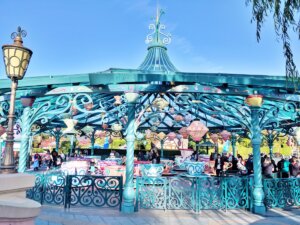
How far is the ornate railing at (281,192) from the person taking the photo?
6520 mm

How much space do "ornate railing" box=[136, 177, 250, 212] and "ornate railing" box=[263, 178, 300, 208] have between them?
608 millimetres

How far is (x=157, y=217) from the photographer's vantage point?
5.50 meters

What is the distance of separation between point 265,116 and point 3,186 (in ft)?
18.7

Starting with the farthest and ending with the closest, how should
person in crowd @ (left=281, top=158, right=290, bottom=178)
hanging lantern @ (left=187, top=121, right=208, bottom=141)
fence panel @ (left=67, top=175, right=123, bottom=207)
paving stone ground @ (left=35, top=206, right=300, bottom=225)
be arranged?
person in crowd @ (left=281, top=158, right=290, bottom=178) < hanging lantern @ (left=187, top=121, right=208, bottom=141) < fence panel @ (left=67, top=175, right=123, bottom=207) < paving stone ground @ (left=35, top=206, right=300, bottom=225)

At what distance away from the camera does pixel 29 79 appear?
606cm

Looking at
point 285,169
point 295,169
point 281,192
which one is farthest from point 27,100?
point 295,169

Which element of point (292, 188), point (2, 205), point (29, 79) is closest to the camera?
point (2, 205)

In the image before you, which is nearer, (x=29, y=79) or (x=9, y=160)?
(x=9, y=160)

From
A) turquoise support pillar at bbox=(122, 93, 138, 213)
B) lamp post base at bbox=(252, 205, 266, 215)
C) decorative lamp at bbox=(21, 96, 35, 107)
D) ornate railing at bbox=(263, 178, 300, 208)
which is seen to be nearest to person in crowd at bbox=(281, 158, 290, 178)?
ornate railing at bbox=(263, 178, 300, 208)

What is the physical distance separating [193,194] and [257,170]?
1.60m

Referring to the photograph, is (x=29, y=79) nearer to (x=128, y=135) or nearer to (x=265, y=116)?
(x=128, y=135)

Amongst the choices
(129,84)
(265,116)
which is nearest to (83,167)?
(129,84)

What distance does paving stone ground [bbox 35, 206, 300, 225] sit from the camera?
508 centimetres

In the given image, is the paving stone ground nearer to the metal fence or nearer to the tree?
the metal fence
